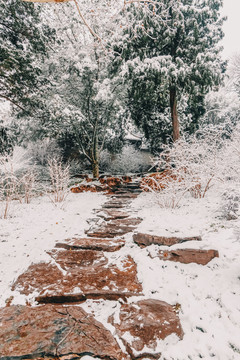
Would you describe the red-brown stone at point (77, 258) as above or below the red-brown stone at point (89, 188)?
above

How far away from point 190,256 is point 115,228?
1.67 metres

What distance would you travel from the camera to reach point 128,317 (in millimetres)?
1634

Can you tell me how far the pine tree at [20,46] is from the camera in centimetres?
531

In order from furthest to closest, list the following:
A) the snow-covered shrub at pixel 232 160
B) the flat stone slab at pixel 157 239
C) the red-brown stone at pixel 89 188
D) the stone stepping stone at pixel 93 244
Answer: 1. the red-brown stone at pixel 89 188
2. the snow-covered shrub at pixel 232 160
3. the stone stepping stone at pixel 93 244
4. the flat stone slab at pixel 157 239

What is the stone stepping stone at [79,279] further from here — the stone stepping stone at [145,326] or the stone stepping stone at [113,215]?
the stone stepping stone at [113,215]

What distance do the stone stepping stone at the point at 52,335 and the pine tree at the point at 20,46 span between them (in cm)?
609

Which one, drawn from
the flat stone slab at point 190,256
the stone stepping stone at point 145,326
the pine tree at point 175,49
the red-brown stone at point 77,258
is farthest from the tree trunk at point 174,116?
the stone stepping stone at point 145,326

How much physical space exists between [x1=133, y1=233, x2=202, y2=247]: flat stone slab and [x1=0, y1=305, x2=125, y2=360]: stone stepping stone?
4.68ft

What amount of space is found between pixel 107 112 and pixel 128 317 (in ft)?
33.3

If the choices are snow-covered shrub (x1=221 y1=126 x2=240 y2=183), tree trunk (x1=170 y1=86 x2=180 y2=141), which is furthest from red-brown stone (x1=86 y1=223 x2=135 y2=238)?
tree trunk (x1=170 y1=86 x2=180 y2=141)

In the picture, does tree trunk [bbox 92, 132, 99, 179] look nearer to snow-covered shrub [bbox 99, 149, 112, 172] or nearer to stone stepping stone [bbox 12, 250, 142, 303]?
snow-covered shrub [bbox 99, 149, 112, 172]

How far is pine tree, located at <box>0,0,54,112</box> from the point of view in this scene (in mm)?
5312

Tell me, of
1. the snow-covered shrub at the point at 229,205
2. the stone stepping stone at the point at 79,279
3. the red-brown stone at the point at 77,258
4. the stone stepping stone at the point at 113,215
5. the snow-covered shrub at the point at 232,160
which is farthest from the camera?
the stone stepping stone at the point at 113,215

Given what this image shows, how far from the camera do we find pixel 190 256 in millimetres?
2373
